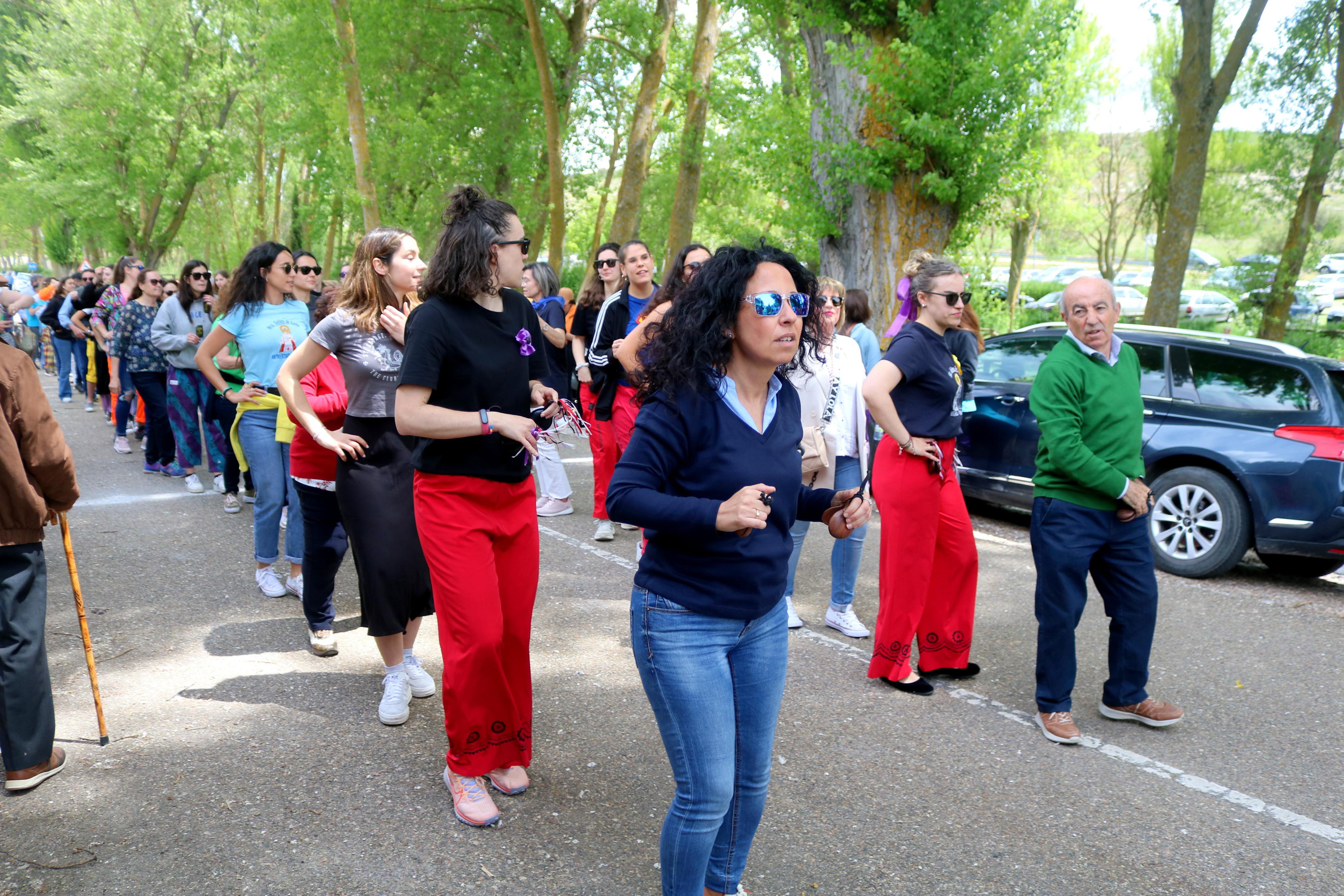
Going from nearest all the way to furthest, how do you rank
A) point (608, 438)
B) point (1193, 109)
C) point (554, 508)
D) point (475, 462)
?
1. point (475, 462)
2. point (608, 438)
3. point (554, 508)
4. point (1193, 109)

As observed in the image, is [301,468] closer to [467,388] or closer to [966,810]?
[467,388]

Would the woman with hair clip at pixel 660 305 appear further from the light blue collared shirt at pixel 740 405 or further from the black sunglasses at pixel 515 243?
the light blue collared shirt at pixel 740 405

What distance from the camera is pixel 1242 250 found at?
80.9ft

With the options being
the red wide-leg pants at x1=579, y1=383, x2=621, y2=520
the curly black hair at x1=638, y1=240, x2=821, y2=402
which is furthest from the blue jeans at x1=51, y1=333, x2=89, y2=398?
the curly black hair at x1=638, y1=240, x2=821, y2=402

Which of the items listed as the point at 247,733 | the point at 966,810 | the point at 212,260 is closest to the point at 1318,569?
the point at 966,810

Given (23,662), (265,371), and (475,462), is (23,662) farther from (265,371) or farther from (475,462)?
(265,371)

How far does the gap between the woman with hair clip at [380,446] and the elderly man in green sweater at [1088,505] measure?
2705 mm

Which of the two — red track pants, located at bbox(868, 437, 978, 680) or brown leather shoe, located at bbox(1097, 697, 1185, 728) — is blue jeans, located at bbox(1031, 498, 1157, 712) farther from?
red track pants, located at bbox(868, 437, 978, 680)

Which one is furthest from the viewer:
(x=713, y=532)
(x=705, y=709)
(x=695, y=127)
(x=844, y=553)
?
(x=695, y=127)

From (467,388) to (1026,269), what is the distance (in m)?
57.7

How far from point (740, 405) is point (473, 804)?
1.88m

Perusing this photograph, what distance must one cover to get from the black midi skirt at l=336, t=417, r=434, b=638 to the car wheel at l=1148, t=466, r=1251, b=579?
17.4ft

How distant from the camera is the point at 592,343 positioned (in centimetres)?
721

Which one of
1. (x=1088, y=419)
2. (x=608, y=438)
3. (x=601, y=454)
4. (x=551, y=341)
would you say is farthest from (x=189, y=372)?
(x=1088, y=419)
